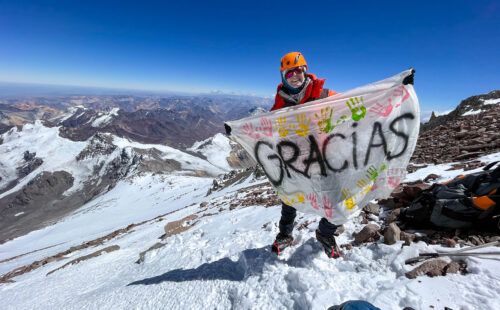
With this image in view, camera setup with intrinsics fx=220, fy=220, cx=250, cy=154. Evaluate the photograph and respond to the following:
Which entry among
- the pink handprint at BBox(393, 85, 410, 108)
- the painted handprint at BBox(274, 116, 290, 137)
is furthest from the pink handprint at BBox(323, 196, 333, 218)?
the pink handprint at BBox(393, 85, 410, 108)

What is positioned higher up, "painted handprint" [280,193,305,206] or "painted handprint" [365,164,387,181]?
"painted handprint" [365,164,387,181]

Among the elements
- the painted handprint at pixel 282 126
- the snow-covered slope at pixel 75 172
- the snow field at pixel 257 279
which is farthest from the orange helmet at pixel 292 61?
the snow-covered slope at pixel 75 172

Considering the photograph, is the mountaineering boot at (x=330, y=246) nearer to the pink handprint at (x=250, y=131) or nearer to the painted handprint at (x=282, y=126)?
the painted handprint at (x=282, y=126)

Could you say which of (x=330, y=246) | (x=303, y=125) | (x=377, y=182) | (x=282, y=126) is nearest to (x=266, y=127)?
(x=282, y=126)

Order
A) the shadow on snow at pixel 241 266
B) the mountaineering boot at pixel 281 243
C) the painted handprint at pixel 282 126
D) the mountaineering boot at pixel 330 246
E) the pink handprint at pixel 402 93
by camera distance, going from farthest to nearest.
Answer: the mountaineering boot at pixel 281 243
the shadow on snow at pixel 241 266
the painted handprint at pixel 282 126
the mountaineering boot at pixel 330 246
the pink handprint at pixel 402 93

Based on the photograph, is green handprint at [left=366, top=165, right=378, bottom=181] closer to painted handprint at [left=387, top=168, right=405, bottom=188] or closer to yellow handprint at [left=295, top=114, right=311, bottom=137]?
painted handprint at [left=387, top=168, right=405, bottom=188]

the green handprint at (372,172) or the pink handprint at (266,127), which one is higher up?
the pink handprint at (266,127)

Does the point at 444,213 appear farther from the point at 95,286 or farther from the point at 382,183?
the point at 95,286
